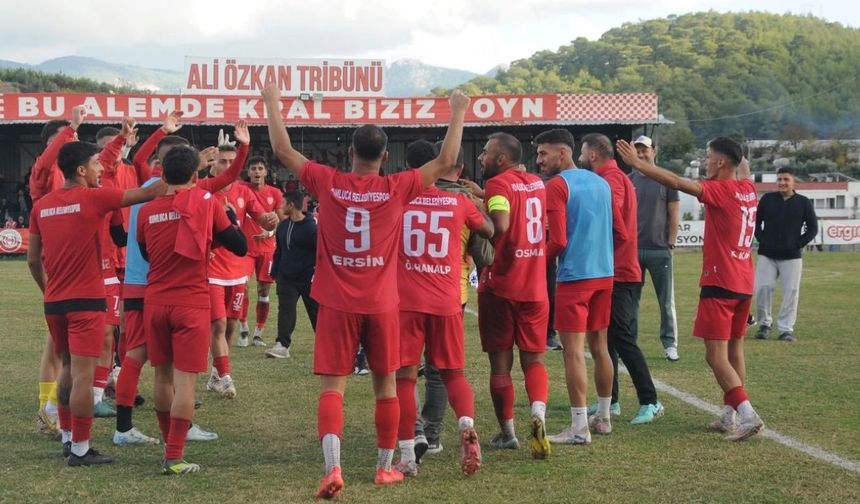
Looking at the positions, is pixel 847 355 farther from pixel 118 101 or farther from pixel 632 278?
pixel 118 101

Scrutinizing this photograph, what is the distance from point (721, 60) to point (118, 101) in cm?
9400

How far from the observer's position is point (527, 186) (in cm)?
689

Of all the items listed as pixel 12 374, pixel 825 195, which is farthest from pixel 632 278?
pixel 825 195

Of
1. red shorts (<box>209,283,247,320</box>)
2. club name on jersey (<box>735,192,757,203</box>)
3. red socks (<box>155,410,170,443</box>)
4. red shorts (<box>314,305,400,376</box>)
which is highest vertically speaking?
club name on jersey (<box>735,192,757,203</box>)

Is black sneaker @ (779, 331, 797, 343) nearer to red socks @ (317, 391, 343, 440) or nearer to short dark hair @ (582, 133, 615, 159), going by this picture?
short dark hair @ (582, 133, 615, 159)

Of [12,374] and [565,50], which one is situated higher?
[565,50]

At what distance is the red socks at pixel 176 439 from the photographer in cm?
624

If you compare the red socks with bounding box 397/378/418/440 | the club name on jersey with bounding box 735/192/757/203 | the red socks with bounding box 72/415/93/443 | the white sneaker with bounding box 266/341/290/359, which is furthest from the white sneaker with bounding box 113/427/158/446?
the club name on jersey with bounding box 735/192/757/203

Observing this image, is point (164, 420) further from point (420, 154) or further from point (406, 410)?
point (420, 154)

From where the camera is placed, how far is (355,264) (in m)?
5.87

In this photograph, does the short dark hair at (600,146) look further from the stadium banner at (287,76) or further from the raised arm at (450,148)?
the stadium banner at (287,76)

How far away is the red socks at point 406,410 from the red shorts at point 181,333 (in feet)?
4.07

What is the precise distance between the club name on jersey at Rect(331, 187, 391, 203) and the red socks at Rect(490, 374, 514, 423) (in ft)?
5.90

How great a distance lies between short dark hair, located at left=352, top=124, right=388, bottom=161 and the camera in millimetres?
5906
